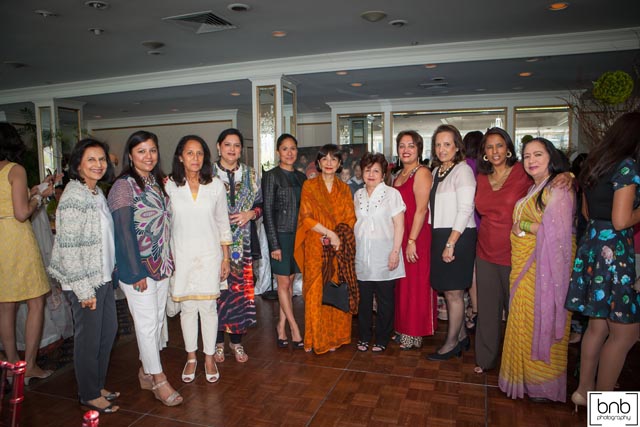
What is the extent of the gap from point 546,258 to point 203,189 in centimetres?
205

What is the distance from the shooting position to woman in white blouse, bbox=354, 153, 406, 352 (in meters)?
3.19

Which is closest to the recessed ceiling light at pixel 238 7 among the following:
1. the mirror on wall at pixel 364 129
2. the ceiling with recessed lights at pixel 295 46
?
the ceiling with recessed lights at pixel 295 46

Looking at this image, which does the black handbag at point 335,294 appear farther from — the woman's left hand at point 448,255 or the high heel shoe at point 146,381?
the high heel shoe at point 146,381

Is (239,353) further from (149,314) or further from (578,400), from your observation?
(578,400)

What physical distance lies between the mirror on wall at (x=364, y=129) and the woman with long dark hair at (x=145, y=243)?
27.1 ft

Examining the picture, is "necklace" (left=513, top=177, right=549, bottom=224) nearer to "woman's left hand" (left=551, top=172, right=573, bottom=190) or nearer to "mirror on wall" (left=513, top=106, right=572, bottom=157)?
"woman's left hand" (left=551, top=172, right=573, bottom=190)

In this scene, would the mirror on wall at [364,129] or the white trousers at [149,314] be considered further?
the mirror on wall at [364,129]

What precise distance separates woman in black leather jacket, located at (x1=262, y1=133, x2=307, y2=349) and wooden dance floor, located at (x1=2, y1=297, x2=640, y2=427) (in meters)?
0.58

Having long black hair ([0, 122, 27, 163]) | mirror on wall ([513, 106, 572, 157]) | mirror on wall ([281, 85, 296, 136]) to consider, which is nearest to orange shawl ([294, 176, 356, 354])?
long black hair ([0, 122, 27, 163])

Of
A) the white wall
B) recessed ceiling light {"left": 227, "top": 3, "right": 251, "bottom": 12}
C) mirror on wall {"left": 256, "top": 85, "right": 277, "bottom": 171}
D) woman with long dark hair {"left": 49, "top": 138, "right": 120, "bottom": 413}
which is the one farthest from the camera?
the white wall

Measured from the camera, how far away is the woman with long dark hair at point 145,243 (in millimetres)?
2436

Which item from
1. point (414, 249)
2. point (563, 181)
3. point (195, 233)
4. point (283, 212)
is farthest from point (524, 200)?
point (195, 233)

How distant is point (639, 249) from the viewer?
127 inches

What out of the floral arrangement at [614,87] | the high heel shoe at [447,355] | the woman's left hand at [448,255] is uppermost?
the floral arrangement at [614,87]
